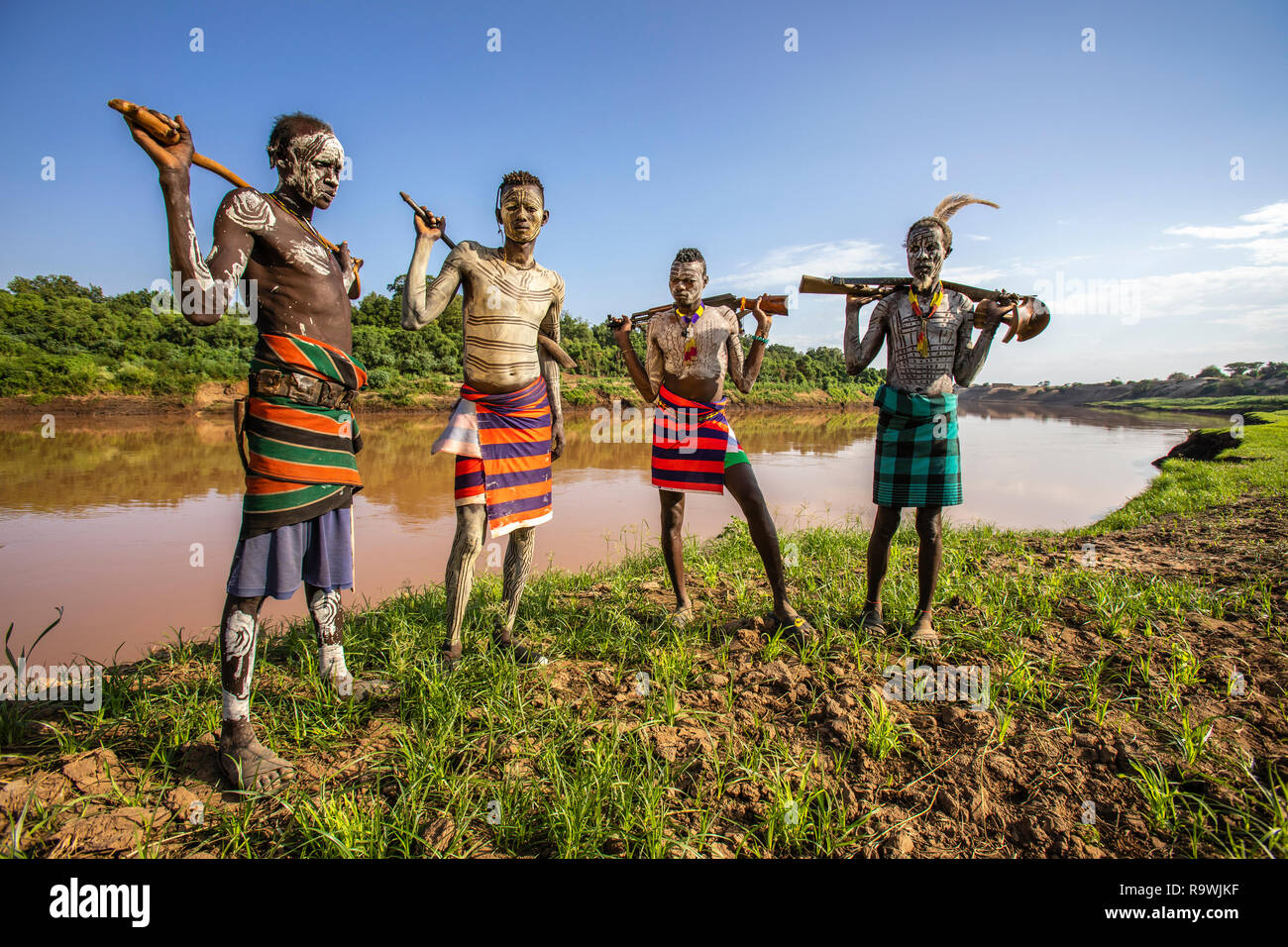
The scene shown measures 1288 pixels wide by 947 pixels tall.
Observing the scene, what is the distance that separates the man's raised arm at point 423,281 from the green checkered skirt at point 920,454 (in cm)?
225

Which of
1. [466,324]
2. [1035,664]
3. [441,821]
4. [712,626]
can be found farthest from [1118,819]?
[466,324]

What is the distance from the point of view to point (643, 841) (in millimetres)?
1657

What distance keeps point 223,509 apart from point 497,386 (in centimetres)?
609

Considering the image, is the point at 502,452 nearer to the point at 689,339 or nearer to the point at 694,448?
the point at 694,448

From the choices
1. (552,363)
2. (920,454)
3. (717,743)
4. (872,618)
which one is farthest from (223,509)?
(920,454)

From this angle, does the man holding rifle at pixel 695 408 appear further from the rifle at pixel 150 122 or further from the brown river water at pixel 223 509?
the rifle at pixel 150 122

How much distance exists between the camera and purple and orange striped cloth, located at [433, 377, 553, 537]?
Result: 2.62 metres

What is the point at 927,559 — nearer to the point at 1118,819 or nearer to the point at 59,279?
the point at 1118,819

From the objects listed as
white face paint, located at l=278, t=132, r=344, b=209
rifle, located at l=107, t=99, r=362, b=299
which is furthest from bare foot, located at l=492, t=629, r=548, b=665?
rifle, located at l=107, t=99, r=362, b=299

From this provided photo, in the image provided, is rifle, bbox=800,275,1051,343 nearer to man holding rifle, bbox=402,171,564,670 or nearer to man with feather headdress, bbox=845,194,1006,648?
man with feather headdress, bbox=845,194,1006,648

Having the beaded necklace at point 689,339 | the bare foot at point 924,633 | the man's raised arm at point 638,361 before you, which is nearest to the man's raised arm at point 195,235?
the man's raised arm at point 638,361

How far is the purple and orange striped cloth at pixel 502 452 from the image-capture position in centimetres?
262

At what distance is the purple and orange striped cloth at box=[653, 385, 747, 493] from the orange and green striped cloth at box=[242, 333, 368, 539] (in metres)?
1.69

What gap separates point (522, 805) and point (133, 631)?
3494mm
